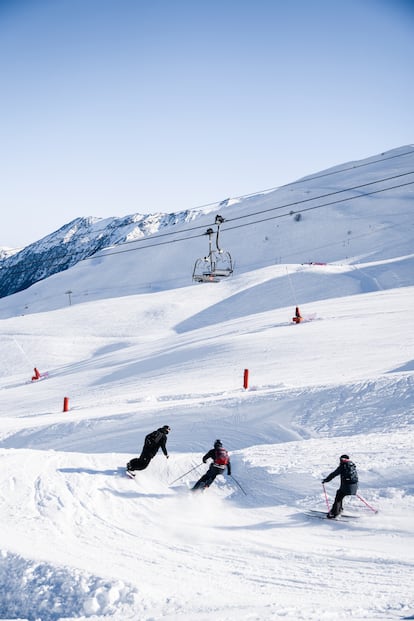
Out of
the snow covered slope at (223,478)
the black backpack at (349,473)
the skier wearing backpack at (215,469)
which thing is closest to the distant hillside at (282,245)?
the snow covered slope at (223,478)

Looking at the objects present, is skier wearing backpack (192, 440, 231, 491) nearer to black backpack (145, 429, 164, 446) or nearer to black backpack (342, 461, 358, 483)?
black backpack (145, 429, 164, 446)

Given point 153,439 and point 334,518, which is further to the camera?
point 153,439

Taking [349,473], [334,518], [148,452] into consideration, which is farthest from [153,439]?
[349,473]

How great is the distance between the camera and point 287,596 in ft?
21.8

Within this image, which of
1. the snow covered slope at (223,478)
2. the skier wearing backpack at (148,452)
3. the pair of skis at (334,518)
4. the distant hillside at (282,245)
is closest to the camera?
the snow covered slope at (223,478)

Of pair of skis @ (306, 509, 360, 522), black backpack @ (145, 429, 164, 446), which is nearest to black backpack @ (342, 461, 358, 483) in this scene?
pair of skis @ (306, 509, 360, 522)

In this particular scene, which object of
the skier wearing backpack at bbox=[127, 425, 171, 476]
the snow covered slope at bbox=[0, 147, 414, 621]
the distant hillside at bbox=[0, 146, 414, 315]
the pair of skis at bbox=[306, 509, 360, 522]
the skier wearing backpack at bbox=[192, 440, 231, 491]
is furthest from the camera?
the distant hillside at bbox=[0, 146, 414, 315]

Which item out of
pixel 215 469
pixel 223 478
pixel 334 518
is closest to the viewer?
pixel 334 518

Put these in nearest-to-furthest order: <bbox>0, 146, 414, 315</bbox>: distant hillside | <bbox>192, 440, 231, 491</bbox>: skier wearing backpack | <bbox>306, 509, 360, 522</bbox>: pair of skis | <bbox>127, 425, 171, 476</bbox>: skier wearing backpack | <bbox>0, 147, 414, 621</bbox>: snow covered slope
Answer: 1. <bbox>0, 147, 414, 621</bbox>: snow covered slope
2. <bbox>306, 509, 360, 522</bbox>: pair of skis
3. <bbox>192, 440, 231, 491</bbox>: skier wearing backpack
4. <bbox>127, 425, 171, 476</bbox>: skier wearing backpack
5. <bbox>0, 146, 414, 315</bbox>: distant hillside

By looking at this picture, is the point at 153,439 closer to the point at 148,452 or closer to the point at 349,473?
the point at 148,452

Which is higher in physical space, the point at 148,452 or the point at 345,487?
the point at 148,452

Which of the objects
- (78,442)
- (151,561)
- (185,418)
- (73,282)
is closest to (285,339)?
(185,418)

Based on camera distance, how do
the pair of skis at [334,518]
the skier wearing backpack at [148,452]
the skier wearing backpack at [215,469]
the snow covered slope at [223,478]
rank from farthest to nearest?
the skier wearing backpack at [148,452], the skier wearing backpack at [215,469], the pair of skis at [334,518], the snow covered slope at [223,478]

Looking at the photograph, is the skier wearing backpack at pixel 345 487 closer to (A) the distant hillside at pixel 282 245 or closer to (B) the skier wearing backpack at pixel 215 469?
(B) the skier wearing backpack at pixel 215 469
